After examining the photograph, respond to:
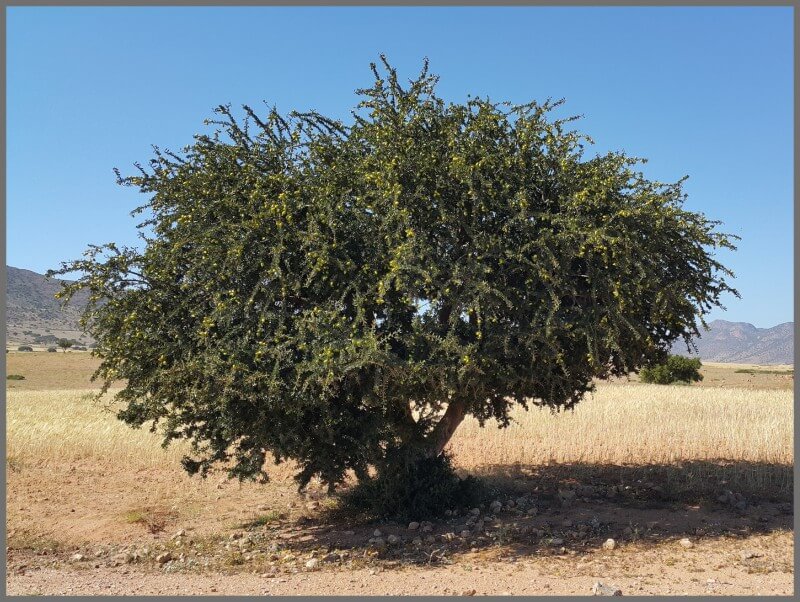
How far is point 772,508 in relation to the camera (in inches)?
642

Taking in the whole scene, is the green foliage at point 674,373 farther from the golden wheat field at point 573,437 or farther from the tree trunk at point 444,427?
the tree trunk at point 444,427

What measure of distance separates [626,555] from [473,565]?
269 cm

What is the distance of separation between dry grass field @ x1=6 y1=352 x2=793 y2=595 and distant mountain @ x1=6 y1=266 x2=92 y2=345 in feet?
434

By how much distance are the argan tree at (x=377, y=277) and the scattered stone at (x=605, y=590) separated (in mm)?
3786

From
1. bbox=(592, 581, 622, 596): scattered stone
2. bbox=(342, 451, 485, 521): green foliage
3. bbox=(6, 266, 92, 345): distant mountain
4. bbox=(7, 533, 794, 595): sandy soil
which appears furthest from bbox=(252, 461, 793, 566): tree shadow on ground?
bbox=(6, 266, 92, 345): distant mountain

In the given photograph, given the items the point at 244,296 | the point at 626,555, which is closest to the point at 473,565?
the point at 626,555

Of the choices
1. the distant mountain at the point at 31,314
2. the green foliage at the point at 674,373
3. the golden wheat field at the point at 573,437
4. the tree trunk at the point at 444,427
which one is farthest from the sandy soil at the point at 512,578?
the distant mountain at the point at 31,314

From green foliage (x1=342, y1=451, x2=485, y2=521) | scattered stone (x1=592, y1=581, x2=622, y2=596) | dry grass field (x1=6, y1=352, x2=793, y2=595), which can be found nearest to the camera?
scattered stone (x1=592, y1=581, x2=622, y2=596)

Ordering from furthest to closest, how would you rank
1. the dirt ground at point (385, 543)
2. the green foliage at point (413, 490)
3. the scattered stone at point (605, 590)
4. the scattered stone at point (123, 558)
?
the green foliage at point (413, 490) → the scattered stone at point (123, 558) → the dirt ground at point (385, 543) → the scattered stone at point (605, 590)

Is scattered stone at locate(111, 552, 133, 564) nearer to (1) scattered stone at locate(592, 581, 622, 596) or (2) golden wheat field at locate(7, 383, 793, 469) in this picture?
(2) golden wheat field at locate(7, 383, 793, 469)

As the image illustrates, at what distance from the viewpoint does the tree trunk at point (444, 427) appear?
16.0 metres

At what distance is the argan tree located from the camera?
12.7m

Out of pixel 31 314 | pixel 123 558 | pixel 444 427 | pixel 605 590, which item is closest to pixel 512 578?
pixel 605 590

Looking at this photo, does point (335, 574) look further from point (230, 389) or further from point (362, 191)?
point (362, 191)
